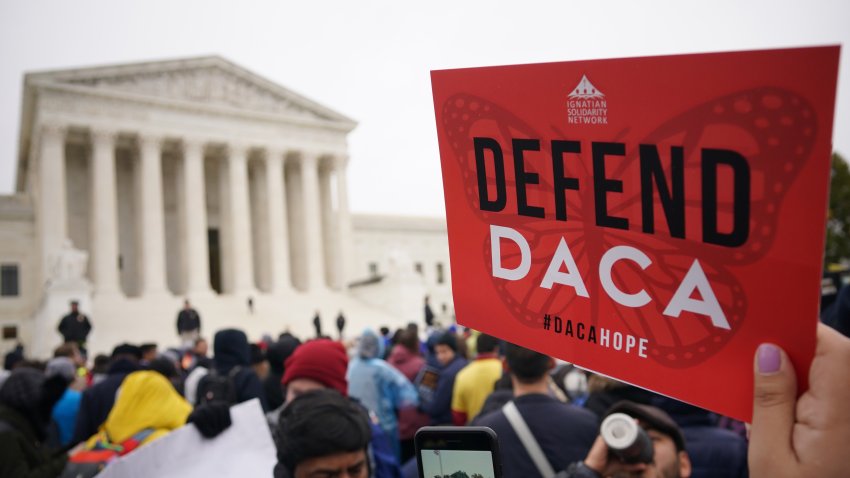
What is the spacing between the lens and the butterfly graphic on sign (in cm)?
116

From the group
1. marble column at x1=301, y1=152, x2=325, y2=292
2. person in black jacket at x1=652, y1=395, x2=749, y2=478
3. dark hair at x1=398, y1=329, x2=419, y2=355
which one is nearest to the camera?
person in black jacket at x1=652, y1=395, x2=749, y2=478

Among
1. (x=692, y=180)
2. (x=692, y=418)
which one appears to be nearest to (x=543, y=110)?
(x=692, y=180)

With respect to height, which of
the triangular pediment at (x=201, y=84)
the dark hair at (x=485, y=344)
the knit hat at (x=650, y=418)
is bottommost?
the dark hair at (x=485, y=344)

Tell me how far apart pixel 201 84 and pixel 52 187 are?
959 cm

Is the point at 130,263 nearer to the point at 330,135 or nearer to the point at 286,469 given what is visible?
the point at 330,135

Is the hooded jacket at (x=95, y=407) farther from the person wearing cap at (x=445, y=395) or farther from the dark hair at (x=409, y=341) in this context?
the dark hair at (x=409, y=341)

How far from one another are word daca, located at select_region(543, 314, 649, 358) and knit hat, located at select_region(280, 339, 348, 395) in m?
2.34

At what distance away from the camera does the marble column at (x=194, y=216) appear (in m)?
36.2

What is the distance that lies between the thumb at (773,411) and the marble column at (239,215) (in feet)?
125

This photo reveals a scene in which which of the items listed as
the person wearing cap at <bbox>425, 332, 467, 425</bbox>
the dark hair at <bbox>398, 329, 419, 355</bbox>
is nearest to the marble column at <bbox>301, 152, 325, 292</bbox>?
the dark hair at <bbox>398, 329, 419, 355</bbox>

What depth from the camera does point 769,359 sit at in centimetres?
118

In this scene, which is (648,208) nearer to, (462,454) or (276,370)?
(462,454)

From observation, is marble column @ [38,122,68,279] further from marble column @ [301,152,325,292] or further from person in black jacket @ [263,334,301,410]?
person in black jacket @ [263,334,301,410]

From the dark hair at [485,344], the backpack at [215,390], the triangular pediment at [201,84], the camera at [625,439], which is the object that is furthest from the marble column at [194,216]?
the camera at [625,439]
